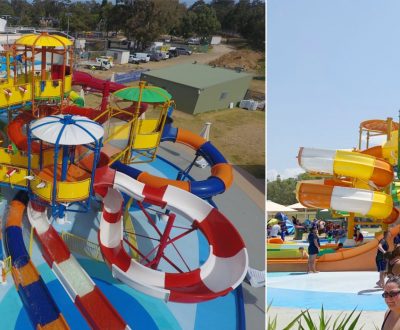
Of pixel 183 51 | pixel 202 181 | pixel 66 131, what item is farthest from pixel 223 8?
pixel 66 131

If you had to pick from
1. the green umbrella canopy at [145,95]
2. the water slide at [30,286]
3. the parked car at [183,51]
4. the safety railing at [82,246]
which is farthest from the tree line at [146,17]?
the water slide at [30,286]

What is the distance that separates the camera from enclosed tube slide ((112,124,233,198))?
22.4 feet

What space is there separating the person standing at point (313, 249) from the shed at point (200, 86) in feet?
33.2

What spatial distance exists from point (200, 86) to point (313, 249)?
10769 mm

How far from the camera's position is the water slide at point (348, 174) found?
8.02 m

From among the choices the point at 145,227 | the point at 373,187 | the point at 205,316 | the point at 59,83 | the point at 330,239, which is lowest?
the point at 330,239

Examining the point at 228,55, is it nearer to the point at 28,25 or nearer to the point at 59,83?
the point at 28,25

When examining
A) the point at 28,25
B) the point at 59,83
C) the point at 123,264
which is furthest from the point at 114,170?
the point at 28,25

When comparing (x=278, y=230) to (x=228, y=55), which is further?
(x=228, y=55)

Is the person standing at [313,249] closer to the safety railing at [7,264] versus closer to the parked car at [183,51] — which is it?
the safety railing at [7,264]

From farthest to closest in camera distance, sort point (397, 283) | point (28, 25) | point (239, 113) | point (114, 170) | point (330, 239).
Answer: point (28, 25)
point (239, 113)
point (330, 239)
point (114, 170)
point (397, 283)

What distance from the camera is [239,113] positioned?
19.5 m

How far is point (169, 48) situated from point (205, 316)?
88.2ft

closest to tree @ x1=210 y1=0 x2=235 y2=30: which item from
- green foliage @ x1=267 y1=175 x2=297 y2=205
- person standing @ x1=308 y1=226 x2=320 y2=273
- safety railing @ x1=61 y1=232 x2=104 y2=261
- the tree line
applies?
the tree line
